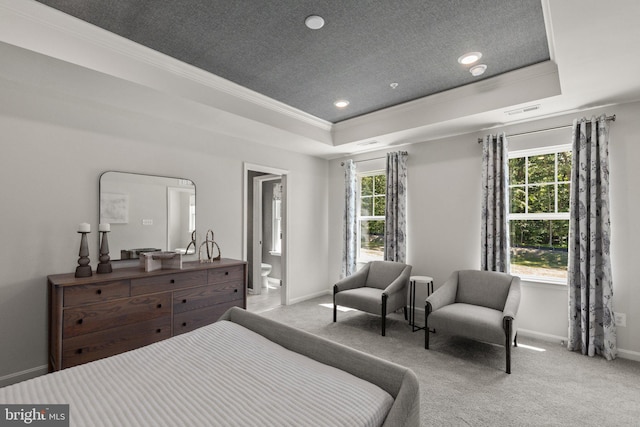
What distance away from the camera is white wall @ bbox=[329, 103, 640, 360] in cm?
299

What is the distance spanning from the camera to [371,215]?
5215 mm

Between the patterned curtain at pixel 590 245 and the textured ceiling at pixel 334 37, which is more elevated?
the textured ceiling at pixel 334 37

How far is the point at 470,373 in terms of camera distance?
268cm

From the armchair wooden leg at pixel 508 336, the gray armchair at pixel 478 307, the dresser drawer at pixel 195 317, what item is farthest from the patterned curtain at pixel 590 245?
the dresser drawer at pixel 195 317

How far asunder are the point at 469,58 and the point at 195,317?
3.64 meters

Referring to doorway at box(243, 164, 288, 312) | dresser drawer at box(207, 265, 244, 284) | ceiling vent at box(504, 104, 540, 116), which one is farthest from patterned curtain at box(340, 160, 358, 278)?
ceiling vent at box(504, 104, 540, 116)

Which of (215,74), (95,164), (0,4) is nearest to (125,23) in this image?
(0,4)

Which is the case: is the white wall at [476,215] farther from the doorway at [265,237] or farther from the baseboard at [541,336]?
the doorway at [265,237]

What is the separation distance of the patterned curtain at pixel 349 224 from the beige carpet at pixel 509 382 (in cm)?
149

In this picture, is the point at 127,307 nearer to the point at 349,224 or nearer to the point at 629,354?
the point at 349,224

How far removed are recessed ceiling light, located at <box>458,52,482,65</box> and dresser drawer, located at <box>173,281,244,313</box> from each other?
3.23 metres

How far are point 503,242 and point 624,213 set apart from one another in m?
1.10

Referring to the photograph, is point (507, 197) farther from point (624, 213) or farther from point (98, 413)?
point (98, 413)

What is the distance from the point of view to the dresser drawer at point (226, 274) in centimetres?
326
